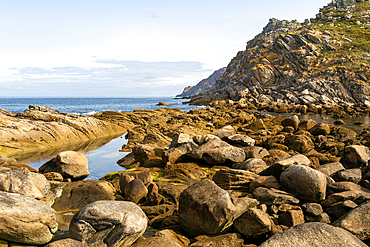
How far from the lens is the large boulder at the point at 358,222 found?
6.22 metres

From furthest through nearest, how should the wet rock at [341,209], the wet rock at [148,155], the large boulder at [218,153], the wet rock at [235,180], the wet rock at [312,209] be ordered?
the wet rock at [148,155] → the large boulder at [218,153] → the wet rock at [235,180] → the wet rock at [312,209] → the wet rock at [341,209]

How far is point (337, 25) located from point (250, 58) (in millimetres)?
34556

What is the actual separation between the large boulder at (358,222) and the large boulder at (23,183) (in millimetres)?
9714

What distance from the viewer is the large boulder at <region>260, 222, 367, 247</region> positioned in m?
5.61

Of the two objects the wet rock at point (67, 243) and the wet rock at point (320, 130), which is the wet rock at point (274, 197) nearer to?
the wet rock at point (67, 243)

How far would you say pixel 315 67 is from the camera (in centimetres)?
7206

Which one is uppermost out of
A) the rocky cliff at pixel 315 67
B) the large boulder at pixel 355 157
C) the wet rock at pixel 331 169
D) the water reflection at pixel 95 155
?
the rocky cliff at pixel 315 67

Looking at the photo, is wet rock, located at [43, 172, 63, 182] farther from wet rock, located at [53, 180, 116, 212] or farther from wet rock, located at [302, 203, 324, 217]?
wet rock, located at [302, 203, 324, 217]

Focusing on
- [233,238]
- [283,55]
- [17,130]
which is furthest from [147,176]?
[283,55]

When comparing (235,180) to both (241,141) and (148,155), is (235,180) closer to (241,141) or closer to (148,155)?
(241,141)

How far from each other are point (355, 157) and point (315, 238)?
8361mm

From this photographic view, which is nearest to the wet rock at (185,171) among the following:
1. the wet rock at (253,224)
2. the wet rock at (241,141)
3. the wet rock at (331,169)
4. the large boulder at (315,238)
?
the wet rock at (241,141)

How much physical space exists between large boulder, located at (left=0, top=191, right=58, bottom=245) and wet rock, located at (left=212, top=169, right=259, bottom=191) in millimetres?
6224

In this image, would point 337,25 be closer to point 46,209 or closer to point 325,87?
point 325,87
